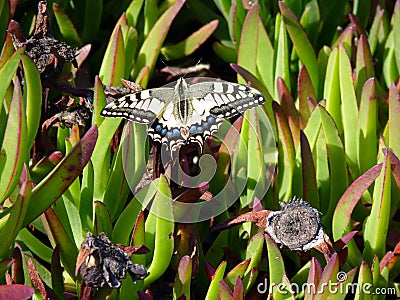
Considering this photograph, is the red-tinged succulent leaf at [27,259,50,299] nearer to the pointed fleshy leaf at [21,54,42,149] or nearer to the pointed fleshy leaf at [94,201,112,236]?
the pointed fleshy leaf at [94,201,112,236]

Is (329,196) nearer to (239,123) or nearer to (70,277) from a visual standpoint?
(239,123)

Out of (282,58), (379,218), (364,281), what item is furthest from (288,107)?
(364,281)

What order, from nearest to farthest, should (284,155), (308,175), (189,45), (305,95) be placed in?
(308,175) < (284,155) < (305,95) < (189,45)

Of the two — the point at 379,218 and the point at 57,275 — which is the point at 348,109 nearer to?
the point at 379,218

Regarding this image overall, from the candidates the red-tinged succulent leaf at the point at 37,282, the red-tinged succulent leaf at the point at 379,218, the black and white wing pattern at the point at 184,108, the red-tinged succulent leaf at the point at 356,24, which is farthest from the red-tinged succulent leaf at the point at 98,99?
the red-tinged succulent leaf at the point at 356,24

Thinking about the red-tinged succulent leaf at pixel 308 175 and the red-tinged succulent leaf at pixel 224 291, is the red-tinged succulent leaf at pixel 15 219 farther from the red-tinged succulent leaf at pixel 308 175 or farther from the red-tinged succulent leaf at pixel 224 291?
the red-tinged succulent leaf at pixel 308 175

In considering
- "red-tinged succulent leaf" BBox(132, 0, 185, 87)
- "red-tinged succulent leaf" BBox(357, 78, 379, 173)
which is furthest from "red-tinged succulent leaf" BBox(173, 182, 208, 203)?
"red-tinged succulent leaf" BBox(132, 0, 185, 87)

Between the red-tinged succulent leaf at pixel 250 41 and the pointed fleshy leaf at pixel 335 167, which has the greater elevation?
the red-tinged succulent leaf at pixel 250 41
